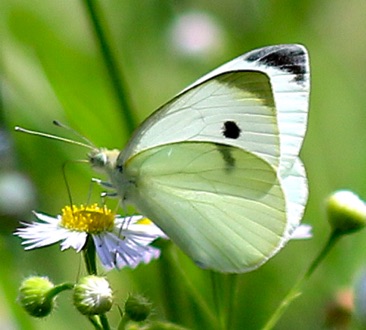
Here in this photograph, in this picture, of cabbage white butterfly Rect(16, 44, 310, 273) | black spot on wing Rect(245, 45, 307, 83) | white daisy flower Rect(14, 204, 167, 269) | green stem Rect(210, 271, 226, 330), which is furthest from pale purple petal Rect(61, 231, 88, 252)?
black spot on wing Rect(245, 45, 307, 83)

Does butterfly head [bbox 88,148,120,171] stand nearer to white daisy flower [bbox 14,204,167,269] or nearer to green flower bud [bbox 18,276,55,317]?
white daisy flower [bbox 14,204,167,269]

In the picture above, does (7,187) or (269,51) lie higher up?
(269,51)

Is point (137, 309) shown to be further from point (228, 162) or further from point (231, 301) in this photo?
point (228, 162)

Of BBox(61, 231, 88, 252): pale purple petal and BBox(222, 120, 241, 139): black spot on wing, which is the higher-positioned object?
BBox(222, 120, 241, 139): black spot on wing

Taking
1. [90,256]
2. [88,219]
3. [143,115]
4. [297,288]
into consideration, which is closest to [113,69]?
[88,219]

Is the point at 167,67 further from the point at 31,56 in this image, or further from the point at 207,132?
the point at 207,132

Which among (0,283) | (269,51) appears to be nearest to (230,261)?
(269,51)
